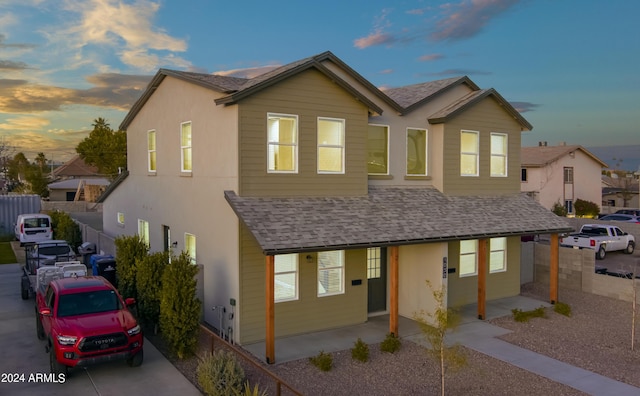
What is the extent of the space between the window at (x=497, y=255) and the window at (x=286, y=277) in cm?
844

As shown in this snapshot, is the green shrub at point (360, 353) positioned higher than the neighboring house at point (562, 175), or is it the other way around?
the neighboring house at point (562, 175)

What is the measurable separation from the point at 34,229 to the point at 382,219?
73.8ft

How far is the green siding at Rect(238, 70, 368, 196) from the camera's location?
43.3ft

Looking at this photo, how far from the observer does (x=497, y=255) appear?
61.7 feet

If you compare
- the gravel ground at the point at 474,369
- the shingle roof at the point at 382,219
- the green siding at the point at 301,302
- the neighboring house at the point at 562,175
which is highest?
the neighboring house at the point at 562,175

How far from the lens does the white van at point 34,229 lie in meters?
27.4

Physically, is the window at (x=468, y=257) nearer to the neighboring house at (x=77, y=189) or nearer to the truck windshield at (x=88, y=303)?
the truck windshield at (x=88, y=303)

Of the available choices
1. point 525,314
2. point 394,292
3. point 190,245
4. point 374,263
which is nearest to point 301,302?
point 394,292

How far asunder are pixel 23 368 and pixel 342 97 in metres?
10.6

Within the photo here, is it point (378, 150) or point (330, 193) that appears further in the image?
point (378, 150)

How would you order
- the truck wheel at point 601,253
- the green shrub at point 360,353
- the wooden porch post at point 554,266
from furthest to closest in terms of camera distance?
the truck wheel at point 601,253
the wooden porch post at point 554,266
the green shrub at point 360,353

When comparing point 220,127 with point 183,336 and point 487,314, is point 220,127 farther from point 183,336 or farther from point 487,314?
point 487,314

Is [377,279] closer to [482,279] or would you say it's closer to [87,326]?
[482,279]

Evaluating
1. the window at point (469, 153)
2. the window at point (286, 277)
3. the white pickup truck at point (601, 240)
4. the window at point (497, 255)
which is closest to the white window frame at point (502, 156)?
the window at point (469, 153)
